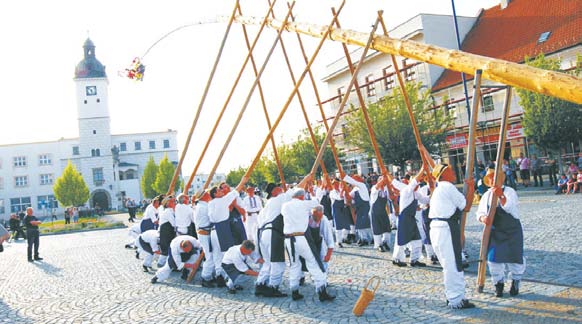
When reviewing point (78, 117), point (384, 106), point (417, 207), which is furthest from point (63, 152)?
point (417, 207)

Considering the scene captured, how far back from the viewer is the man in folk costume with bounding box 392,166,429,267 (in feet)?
30.5

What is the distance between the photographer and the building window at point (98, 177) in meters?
68.1

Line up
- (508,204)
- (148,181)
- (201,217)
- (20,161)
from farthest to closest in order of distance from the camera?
1. (20,161)
2. (148,181)
3. (201,217)
4. (508,204)

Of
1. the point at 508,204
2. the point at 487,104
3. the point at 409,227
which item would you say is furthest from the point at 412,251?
the point at 487,104

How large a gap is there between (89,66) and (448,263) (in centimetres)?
7162

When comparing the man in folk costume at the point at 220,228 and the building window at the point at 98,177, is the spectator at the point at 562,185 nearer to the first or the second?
the man in folk costume at the point at 220,228

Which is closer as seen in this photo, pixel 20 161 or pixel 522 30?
pixel 522 30

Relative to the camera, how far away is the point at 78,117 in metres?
68.9

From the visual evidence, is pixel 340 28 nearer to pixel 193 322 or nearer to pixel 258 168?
pixel 193 322

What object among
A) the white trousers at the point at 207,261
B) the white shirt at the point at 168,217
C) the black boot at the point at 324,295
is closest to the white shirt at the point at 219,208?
the white trousers at the point at 207,261

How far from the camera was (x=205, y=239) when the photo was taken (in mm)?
9547

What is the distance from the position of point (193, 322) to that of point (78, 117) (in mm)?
68737

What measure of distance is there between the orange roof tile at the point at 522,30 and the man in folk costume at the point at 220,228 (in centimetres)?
2434

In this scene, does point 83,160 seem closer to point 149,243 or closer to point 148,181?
point 148,181
